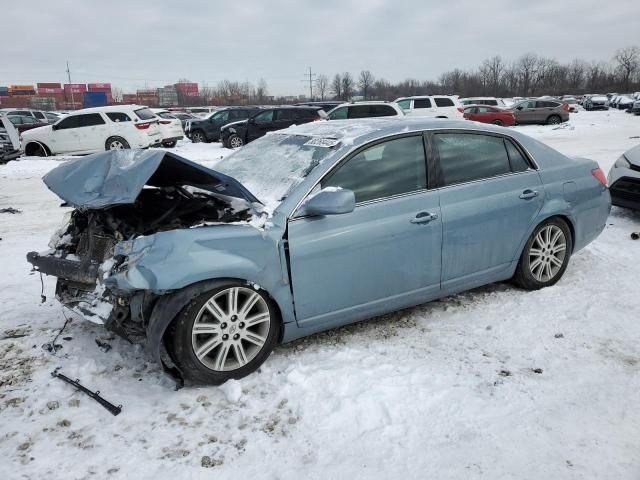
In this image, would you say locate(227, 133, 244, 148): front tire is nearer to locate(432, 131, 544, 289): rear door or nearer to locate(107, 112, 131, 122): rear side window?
locate(107, 112, 131, 122): rear side window

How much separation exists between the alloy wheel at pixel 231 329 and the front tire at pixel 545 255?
245 cm

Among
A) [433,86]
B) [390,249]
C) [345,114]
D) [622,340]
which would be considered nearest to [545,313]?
[622,340]

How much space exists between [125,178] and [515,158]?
3164 millimetres

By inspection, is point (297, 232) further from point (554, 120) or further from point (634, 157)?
point (554, 120)

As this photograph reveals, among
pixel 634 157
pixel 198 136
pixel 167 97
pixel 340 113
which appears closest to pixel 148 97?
pixel 167 97

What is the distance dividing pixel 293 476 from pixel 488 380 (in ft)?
4.68

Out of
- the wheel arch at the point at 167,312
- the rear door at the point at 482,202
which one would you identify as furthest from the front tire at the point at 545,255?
the wheel arch at the point at 167,312

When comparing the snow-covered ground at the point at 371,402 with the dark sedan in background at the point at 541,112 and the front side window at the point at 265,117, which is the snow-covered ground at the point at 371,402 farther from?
the dark sedan in background at the point at 541,112

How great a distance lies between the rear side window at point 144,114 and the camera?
55.4 ft

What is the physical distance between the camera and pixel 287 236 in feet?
10.6

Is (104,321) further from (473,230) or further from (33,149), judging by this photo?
(33,149)

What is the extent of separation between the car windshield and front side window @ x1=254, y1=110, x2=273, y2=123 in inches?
561

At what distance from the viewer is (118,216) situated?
3.75m

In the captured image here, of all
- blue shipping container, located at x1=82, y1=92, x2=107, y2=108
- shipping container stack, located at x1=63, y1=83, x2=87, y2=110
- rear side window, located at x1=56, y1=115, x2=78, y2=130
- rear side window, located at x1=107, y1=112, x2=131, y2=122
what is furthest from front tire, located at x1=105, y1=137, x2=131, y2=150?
shipping container stack, located at x1=63, y1=83, x2=87, y2=110
